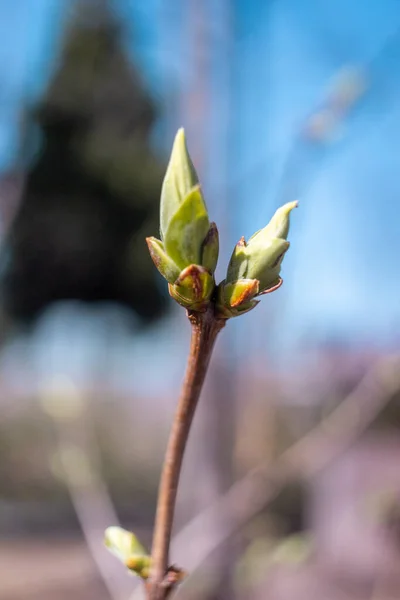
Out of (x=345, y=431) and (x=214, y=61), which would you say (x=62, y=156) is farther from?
(x=345, y=431)

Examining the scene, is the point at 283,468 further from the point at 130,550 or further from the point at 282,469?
the point at 130,550

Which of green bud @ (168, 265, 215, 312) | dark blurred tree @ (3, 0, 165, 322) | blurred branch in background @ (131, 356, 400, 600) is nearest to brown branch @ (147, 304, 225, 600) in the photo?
green bud @ (168, 265, 215, 312)

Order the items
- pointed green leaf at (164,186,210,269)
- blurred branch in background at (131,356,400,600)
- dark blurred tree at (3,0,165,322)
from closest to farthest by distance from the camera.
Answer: pointed green leaf at (164,186,210,269) < blurred branch in background at (131,356,400,600) < dark blurred tree at (3,0,165,322)

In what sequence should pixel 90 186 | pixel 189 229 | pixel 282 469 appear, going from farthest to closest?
pixel 90 186
pixel 282 469
pixel 189 229

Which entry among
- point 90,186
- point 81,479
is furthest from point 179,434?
point 90,186

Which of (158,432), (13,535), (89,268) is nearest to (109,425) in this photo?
(158,432)

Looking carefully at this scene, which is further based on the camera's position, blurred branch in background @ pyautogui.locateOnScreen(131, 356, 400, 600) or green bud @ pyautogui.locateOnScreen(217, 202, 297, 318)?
blurred branch in background @ pyautogui.locateOnScreen(131, 356, 400, 600)

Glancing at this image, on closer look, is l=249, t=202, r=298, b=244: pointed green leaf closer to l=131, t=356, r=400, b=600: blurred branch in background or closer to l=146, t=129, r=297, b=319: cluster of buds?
l=146, t=129, r=297, b=319: cluster of buds

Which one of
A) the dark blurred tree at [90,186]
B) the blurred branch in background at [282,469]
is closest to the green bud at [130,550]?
the blurred branch in background at [282,469]
